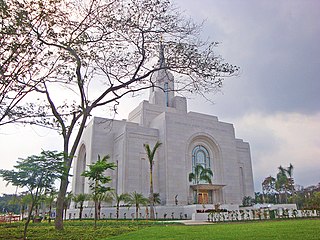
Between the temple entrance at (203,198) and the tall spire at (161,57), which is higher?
the tall spire at (161,57)

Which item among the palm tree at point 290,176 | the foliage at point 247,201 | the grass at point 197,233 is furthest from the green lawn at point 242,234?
the palm tree at point 290,176

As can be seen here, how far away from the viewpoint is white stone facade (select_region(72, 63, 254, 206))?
1083 inches

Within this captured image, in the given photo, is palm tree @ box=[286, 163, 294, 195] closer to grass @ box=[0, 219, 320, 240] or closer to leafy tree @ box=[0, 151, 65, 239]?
grass @ box=[0, 219, 320, 240]

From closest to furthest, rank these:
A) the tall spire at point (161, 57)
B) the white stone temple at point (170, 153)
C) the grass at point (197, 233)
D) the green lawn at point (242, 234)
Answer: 1. the green lawn at point (242, 234)
2. the grass at point (197, 233)
3. the tall spire at point (161, 57)
4. the white stone temple at point (170, 153)

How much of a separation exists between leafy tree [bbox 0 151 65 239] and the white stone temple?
1774 cm

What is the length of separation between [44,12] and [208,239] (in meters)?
8.63

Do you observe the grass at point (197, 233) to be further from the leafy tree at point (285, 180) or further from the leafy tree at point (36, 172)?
the leafy tree at point (285, 180)

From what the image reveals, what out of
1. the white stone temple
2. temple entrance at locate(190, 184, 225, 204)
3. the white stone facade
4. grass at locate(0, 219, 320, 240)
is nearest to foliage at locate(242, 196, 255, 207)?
the white stone facade

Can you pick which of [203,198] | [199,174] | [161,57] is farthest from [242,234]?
[203,198]

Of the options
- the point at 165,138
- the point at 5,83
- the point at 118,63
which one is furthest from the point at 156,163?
the point at 5,83

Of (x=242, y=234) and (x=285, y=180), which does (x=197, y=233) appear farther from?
(x=285, y=180)

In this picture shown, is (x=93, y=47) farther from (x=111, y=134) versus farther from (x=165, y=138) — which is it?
(x=111, y=134)

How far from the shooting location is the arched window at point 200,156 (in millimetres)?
30719

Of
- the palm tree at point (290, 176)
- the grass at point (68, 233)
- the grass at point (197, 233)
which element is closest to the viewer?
the grass at point (197, 233)
